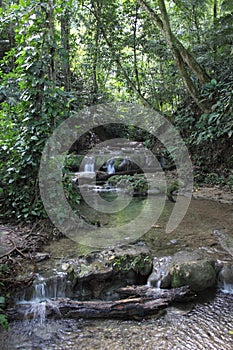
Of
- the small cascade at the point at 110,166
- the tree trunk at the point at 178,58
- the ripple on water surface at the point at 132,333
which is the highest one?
the tree trunk at the point at 178,58

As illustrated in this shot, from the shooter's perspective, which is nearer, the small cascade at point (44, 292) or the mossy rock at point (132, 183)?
the small cascade at point (44, 292)

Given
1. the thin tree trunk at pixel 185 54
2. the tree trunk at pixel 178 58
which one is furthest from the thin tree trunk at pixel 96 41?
the tree trunk at pixel 178 58

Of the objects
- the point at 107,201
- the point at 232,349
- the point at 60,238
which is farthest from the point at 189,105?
the point at 232,349

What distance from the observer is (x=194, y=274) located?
346cm

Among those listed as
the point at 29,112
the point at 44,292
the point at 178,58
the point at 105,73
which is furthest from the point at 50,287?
the point at 105,73

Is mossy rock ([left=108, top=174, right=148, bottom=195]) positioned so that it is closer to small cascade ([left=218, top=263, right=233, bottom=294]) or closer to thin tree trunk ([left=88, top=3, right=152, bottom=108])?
thin tree trunk ([left=88, top=3, right=152, bottom=108])

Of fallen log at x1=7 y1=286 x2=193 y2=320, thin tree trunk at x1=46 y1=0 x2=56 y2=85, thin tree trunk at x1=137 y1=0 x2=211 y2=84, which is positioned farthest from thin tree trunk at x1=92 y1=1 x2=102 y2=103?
fallen log at x1=7 y1=286 x2=193 y2=320

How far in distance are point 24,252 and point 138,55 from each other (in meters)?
10.3

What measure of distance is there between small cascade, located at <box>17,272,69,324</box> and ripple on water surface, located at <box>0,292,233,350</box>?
Answer: 19 centimetres

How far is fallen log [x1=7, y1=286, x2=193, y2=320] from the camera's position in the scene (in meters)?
3.02

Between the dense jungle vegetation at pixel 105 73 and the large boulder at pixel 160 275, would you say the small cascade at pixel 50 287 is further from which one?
the dense jungle vegetation at pixel 105 73

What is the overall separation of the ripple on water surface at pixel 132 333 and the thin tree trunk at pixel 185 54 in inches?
300

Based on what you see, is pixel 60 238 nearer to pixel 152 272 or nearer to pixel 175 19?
pixel 152 272

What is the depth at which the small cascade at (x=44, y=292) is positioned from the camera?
10.2 ft
